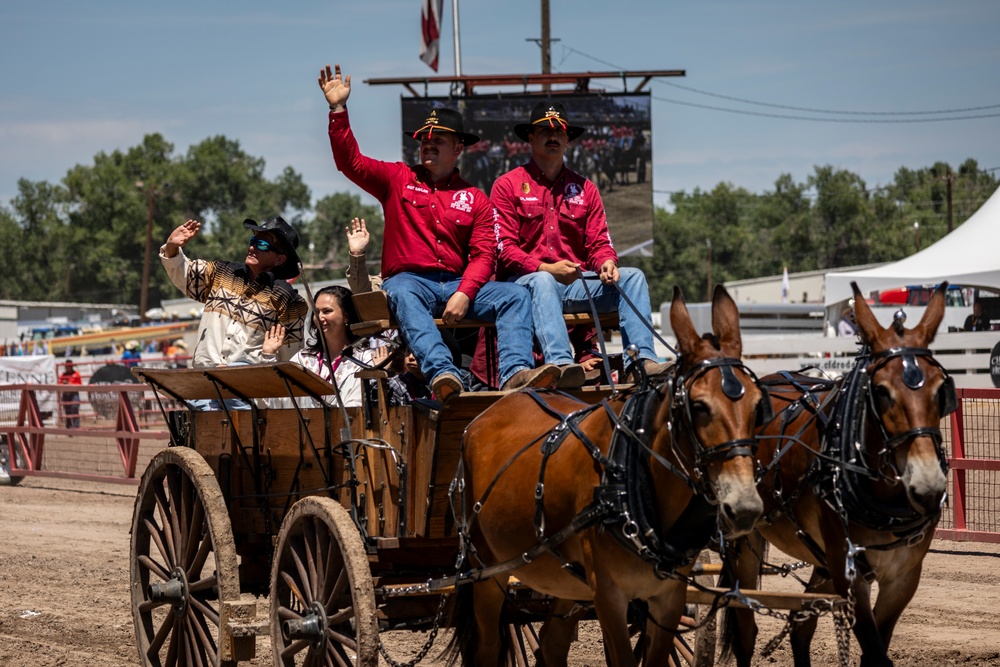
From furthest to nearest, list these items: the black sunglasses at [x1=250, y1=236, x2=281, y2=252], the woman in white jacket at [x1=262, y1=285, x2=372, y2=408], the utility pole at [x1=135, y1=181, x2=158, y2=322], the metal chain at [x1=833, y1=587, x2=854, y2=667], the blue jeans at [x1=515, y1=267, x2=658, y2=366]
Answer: the utility pole at [x1=135, y1=181, x2=158, y2=322], the black sunglasses at [x1=250, y1=236, x2=281, y2=252], the woman in white jacket at [x1=262, y1=285, x2=372, y2=408], the blue jeans at [x1=515, y1=267, x2=658, y2=366], the metal chain at [x1=833, y1=587, x2=854, y2=667]

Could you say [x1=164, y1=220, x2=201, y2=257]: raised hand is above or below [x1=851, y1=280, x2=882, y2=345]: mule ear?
above

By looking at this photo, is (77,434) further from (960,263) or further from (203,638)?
(960,263)

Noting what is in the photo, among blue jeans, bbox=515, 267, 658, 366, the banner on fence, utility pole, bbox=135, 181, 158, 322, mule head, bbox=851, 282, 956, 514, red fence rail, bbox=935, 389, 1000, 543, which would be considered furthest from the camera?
utility pole, bbox=135, 181, 158, 322

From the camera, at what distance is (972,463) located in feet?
34.5

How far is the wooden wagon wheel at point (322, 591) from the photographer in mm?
4898

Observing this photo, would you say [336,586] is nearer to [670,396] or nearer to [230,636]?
[230,636]

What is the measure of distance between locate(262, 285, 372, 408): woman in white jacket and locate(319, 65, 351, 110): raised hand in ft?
4.19

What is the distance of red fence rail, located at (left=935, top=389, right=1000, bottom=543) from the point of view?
10.4m

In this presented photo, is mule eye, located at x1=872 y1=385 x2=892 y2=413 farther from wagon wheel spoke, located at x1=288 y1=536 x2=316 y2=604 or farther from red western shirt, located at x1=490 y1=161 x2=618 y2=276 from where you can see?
wagon wheel spoke, located at x1=288 y1=536 x2=316 y2=604

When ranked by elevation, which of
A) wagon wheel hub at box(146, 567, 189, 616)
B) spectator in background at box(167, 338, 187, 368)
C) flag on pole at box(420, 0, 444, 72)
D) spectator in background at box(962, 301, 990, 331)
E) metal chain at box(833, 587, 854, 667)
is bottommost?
→ spectator in background at box(167, 338, 187, 368)

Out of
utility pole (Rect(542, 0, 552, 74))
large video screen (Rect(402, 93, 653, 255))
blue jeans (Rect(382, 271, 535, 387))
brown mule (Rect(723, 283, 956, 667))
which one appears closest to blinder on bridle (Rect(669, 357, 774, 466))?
brown mule (Rect(723, 283, 956, 667))

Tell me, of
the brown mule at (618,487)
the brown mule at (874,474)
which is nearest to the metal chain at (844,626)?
the brown mule at (874,474)

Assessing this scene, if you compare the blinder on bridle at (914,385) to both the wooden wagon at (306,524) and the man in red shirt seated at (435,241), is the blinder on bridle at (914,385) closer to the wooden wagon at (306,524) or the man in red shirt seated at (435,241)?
the wooden wagon at (306,524)

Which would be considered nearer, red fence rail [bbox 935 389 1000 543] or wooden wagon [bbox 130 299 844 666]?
wooden wagon [bbox 130 299 844 666]
